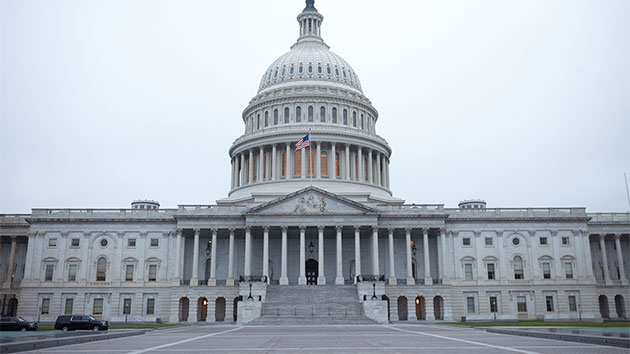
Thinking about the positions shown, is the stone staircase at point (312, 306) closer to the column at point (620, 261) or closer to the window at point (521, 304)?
the window at point (521, 304)

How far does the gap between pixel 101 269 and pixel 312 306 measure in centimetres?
2987

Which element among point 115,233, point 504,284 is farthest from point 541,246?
point 115,233

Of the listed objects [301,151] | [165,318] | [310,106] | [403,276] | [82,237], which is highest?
[310,106]

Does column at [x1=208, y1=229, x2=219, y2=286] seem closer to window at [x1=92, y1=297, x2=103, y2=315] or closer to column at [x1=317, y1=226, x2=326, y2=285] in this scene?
column at [x1=317, y1=226, x2=326, y2=285]

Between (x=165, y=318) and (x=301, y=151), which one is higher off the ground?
(x=301, y=151)

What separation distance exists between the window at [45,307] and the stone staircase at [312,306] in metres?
28.7

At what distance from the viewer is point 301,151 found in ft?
285

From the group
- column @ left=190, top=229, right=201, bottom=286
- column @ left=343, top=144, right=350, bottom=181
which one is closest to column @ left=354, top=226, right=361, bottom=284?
column @ left=343, top=144, right=350, bottom=181

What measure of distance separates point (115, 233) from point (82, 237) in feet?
13.6

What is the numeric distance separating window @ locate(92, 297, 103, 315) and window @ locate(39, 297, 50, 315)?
18.2 feet

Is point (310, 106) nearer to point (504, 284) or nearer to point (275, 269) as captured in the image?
point (275, 269)

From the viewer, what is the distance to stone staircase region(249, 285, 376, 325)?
51.8 m

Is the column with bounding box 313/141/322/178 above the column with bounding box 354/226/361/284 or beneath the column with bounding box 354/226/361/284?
above

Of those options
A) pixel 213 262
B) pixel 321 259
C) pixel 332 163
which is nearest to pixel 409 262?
pixel 321 259
